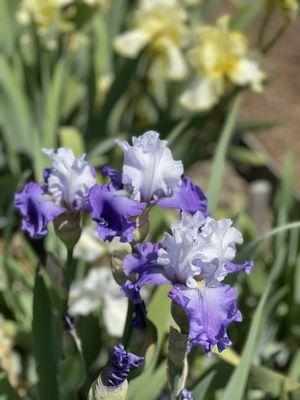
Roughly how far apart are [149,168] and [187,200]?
69 millimetres

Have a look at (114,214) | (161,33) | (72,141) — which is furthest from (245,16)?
(114,214)

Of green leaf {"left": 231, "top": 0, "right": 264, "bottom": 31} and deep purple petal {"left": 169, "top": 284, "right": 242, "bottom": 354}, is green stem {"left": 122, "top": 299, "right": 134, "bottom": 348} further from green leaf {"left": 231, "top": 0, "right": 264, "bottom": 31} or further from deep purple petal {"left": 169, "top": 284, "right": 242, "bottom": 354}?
green leaf {"left": 231, "top": 0, "right": 264, "bottom": 31}

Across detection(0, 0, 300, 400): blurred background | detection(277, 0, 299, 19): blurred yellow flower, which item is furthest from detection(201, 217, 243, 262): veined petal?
detection(277, 0, 299, 19): blurred yellow flower

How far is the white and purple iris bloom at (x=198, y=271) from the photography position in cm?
85

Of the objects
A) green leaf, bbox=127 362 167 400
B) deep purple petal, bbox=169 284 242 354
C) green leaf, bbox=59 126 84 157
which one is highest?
deep purple petal, bbox=169 284 242 354

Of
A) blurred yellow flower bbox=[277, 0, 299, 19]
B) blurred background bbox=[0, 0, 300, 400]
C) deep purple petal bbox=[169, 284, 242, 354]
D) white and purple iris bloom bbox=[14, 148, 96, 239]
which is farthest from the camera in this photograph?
blurred yellow flower bbox=[277, 0, 299, 19]

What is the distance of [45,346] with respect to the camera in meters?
1.25

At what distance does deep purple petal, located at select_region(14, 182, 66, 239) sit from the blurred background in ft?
0.57

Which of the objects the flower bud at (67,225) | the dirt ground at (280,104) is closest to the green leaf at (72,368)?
the flower bud at (67,225)

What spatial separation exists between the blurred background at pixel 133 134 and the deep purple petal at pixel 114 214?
28cm

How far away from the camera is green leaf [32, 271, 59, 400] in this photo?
1211mm

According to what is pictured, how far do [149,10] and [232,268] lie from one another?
1.86 metres

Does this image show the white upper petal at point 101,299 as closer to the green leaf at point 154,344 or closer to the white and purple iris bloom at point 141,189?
the green leaf at point 154,344

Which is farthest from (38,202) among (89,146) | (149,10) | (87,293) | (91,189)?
(149,10)
